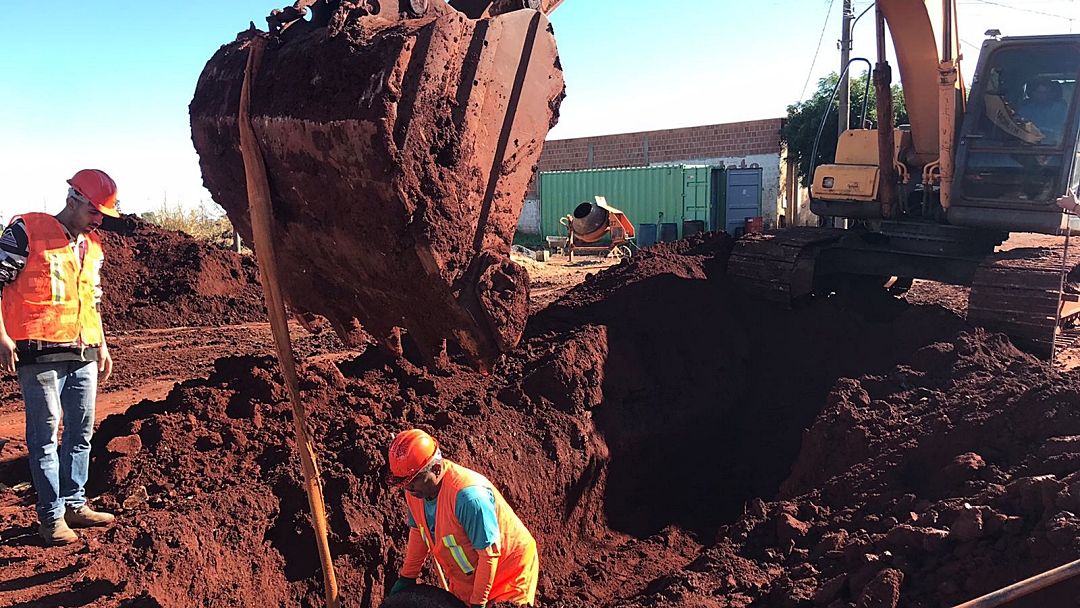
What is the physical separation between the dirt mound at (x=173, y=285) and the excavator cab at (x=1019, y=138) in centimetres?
955

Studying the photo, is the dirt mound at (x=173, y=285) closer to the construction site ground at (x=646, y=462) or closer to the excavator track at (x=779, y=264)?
the construction site ground at (x=646, y=462)

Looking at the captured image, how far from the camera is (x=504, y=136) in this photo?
3.84 metres

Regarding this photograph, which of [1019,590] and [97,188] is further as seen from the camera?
[97,188]

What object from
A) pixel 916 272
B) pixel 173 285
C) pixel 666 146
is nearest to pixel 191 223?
pixel 173 285

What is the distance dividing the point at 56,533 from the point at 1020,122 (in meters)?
7.82

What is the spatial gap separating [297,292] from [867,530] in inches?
129

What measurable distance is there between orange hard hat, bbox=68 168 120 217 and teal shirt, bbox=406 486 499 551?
2.12 meters

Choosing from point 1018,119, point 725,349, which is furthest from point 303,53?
point 1018,119

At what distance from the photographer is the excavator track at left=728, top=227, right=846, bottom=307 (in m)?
7.79

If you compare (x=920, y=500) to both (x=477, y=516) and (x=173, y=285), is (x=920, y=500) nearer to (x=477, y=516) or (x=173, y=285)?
(x=477, y=516)

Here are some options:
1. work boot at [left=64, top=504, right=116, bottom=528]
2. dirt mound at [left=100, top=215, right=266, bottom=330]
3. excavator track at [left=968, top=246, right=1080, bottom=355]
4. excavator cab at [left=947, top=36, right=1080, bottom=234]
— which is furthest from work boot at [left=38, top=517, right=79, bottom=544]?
dirt mound at [left=100, top=215, right=266, bottom=330]

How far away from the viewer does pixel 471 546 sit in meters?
3.45

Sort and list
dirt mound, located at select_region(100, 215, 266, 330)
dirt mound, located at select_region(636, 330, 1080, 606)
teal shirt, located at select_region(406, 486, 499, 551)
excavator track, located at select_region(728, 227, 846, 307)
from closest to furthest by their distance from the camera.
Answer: teal shirt, located at select_region(406, 486, 499, 551) < dirt mound, located at select_region(636, 330, 1080, 606) < excavator track, located at select_region(728, 227, 846, 307) < dirt mound, located at select_region(100, 215, 266, 330)

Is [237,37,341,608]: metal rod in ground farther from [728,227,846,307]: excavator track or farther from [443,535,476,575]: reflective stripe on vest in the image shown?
[728,227,846,307]: excavator track
